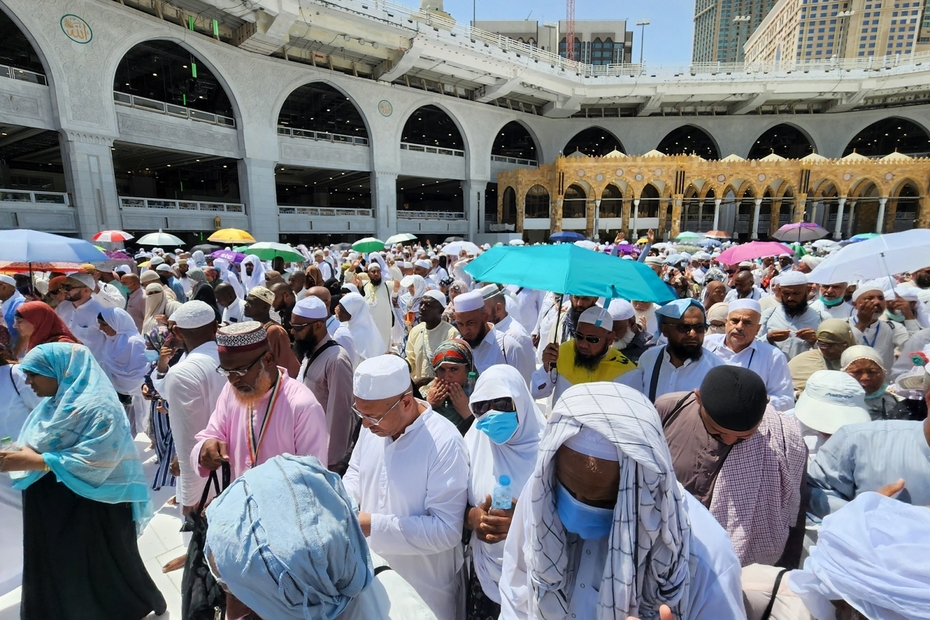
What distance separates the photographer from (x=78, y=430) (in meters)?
1.90

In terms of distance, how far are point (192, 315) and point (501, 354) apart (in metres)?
1.92

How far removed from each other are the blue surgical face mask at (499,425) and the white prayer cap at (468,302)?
4.52 ft

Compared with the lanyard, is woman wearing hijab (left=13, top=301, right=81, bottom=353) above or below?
above

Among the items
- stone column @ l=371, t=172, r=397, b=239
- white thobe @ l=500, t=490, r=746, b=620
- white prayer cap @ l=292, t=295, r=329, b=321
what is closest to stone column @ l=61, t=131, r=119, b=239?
stone column @ l=371, t=172, r=397, b=239

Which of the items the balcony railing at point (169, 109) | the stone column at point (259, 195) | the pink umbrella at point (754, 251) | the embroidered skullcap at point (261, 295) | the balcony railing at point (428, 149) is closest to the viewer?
the embroidered skullcap at point (261, 295)

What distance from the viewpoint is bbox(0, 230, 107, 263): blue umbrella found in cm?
408

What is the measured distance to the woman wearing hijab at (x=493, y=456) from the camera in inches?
64.2

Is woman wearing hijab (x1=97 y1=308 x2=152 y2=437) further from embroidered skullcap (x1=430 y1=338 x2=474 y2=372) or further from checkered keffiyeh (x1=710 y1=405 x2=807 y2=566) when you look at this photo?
checkered keffiyeh (x1=710 y1=405 x2=807 y2=566)

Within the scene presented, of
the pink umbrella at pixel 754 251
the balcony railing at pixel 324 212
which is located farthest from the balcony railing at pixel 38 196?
the pink umbrella at pixel 754 251

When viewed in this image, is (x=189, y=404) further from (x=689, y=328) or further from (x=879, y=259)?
(x=879, y=259)

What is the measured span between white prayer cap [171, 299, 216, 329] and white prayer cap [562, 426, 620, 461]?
227 centimetres

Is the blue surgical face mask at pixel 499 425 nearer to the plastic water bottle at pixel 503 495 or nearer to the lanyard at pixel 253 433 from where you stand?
the plastic water bottle at pixel 503 495

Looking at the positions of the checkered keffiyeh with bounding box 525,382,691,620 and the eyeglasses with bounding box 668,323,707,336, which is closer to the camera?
the checkered keffiyeh with bounding box 525,382,691,620

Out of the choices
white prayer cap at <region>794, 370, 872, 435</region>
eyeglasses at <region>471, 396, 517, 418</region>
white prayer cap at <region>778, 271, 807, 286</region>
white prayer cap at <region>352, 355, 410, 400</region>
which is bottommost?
white prayer cap at <region>794, 370, 872, 435</region>
